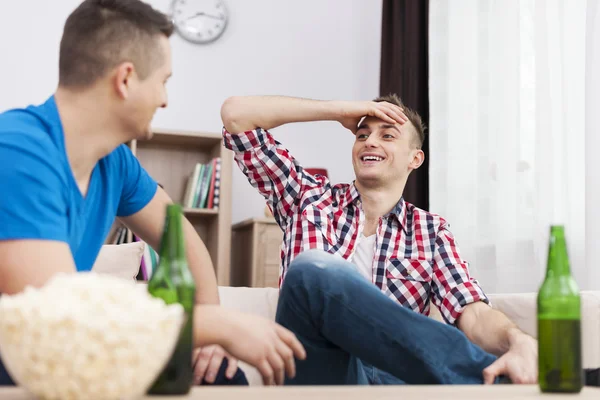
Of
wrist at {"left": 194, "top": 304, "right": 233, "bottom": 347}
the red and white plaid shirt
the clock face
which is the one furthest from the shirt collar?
the clock face

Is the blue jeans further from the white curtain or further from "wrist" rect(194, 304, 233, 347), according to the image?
the white curtain

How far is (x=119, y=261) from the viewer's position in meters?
2.12

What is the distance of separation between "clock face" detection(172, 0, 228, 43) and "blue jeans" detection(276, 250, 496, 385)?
2874 mm

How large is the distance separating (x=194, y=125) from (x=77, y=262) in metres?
2.73

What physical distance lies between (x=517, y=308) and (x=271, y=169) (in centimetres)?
78

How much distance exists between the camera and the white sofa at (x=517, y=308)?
179 cm

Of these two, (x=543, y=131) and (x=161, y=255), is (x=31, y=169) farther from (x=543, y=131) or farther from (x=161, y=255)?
(x=543, y=131)

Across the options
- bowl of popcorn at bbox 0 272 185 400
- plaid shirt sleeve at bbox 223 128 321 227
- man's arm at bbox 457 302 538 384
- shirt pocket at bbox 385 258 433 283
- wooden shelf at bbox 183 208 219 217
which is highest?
plaid shirt sleeve at bbox 223 128 321 227

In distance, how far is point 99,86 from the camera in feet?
3.80

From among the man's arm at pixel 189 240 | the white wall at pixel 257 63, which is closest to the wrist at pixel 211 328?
the man's arm at pixel 189 240

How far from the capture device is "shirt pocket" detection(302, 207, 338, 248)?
207cm

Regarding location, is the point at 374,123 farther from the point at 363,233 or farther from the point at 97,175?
the point at 97,175

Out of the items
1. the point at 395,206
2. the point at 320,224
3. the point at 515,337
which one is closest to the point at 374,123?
the point at 395,206

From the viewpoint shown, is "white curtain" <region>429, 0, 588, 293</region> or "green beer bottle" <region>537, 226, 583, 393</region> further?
"white curtain" <region>429, 0, 588, 293</region>
